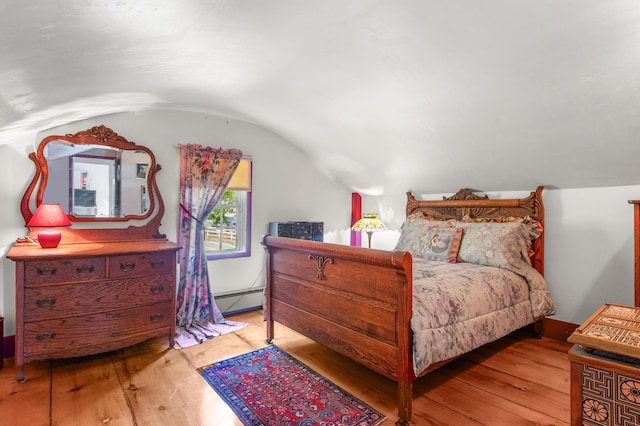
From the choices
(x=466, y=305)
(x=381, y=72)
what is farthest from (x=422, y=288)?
(x=381, y=72)

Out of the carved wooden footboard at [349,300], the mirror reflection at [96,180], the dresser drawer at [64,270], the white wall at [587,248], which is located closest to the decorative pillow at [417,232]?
the white wall at [587,248]

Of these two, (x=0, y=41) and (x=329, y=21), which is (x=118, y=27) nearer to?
(x=0, y=41)

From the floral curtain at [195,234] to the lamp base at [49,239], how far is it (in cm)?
104

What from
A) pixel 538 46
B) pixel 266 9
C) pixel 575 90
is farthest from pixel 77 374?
pixel 575 90

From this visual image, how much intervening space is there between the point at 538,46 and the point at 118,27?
81.4 inches

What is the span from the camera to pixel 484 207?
12.1 ft

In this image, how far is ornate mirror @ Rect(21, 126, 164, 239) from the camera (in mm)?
2928

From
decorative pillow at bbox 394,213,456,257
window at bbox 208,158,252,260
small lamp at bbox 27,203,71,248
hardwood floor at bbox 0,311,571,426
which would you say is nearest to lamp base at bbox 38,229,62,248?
small lamp at bbox 27,203,71,248

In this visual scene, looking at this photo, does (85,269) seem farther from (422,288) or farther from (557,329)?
(557,329)

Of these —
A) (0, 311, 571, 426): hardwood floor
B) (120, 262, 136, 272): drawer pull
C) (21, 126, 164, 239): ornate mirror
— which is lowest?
(0, 311, 571, 426): hardwood floor

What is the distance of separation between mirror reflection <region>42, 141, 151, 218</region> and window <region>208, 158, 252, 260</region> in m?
0.78

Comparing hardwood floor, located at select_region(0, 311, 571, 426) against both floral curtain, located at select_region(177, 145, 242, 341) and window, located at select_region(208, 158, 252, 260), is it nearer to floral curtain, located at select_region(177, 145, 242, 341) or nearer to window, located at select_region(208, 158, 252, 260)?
floral curtain, located at select_region(177, 145, 242, 341)

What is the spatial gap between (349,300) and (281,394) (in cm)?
73

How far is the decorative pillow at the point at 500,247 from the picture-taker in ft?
10.2
